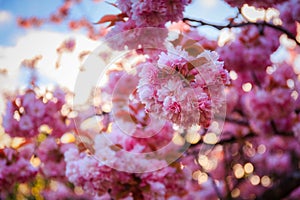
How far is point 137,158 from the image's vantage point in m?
1.15

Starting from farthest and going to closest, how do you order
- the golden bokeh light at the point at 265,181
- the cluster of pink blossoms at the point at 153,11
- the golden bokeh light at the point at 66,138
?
the golden bokeh light at the point at 265,181 → the golden bokeh light at the point at 66,138 → the cluster of pink blossoms at the point at 153,11

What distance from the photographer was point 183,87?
2.50 ft

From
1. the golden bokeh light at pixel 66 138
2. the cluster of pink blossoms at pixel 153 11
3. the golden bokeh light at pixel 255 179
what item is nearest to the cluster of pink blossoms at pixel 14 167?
the golden bokeh light at pixel 66 138

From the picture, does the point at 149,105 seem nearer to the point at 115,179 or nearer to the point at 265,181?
the point at 115,179

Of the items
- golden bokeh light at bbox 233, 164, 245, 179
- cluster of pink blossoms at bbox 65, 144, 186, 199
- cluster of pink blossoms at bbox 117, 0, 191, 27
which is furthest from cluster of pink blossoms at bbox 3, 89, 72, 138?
golden bokeh light at bbox 233, 164, 245, 179

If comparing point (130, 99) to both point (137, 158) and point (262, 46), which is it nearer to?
point (137, 158)

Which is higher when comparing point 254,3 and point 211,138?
point 254,3

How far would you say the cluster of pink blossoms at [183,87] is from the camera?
0.76 metres

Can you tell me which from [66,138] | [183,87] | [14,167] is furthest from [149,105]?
[66,138]

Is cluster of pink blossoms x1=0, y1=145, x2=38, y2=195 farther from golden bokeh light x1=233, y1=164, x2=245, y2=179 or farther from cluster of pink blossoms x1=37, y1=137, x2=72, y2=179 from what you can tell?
golden bokeh light x1=233, y1=164, x2=245, y2=179

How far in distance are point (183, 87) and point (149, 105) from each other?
0.07 meters

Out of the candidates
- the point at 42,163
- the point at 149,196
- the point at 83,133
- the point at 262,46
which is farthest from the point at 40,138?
the point at 262,46

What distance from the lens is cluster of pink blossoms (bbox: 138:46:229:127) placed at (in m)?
0.76

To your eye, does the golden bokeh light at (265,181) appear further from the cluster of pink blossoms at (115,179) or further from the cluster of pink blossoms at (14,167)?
the cluster of pink blossoms at (115,179)
